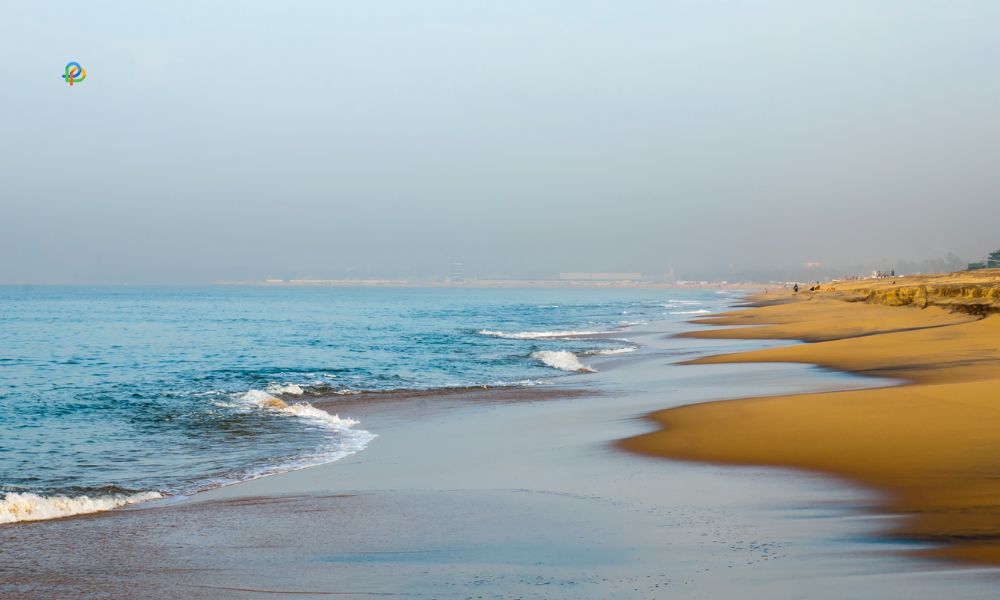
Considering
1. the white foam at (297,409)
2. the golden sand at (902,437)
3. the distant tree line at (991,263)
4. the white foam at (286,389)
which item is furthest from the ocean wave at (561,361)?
the distant tree line at (991,263)

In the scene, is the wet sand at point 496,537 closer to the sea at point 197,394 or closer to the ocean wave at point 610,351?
the sea at point 197,394

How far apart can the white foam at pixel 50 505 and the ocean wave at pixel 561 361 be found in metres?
19.1

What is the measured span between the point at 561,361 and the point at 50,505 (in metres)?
22.0

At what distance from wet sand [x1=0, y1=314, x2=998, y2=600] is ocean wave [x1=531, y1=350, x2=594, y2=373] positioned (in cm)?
1539

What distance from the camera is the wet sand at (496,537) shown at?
259 inches

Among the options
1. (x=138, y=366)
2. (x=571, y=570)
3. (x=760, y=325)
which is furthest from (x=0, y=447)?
(x=760, y=325)

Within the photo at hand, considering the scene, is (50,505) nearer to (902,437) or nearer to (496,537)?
(496,537)

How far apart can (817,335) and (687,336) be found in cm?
734

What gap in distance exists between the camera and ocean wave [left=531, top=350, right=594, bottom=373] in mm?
29230

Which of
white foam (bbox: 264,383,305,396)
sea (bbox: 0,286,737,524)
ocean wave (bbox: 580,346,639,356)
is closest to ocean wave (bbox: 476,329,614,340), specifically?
sea (bbox: 0,286,737,524)

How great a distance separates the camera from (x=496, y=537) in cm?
816

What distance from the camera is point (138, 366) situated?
3231cm

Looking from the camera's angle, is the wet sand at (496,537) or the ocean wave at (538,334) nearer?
the wet sand at (496,537)

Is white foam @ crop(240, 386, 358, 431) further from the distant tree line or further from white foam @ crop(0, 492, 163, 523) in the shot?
the distant tree line
